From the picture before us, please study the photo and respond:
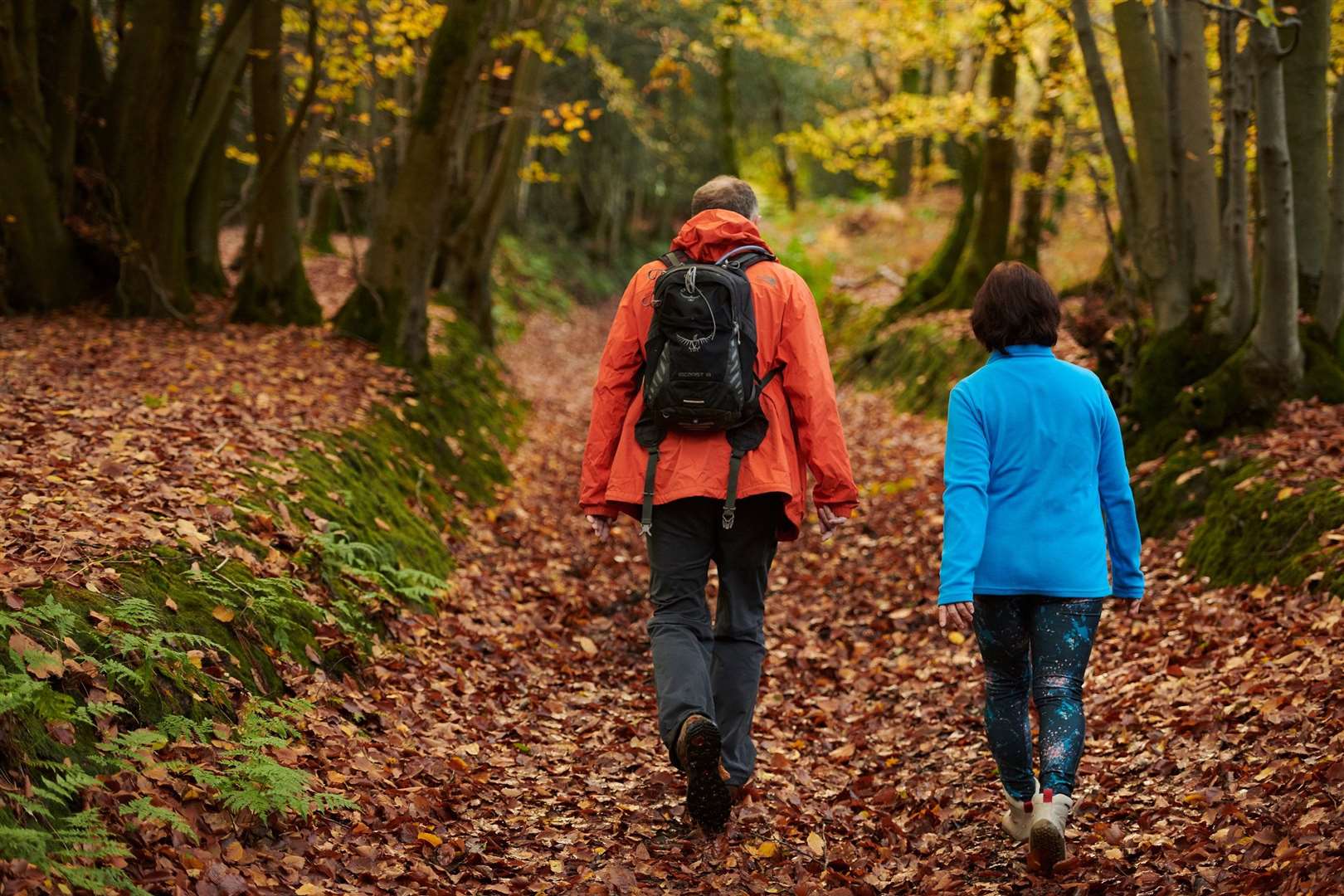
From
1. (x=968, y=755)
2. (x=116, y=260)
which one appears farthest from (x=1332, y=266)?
(x=116, y=260)

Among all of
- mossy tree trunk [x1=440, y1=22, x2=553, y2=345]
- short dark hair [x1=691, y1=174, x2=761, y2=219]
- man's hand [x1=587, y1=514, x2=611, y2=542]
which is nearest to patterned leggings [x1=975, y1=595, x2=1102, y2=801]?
man's hand [x1=587, y1=514, x2=611, y2=542]

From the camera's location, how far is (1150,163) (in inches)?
358

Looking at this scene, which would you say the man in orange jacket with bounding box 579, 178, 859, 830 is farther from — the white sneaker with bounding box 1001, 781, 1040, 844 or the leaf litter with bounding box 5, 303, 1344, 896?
the white sneaker with bounding box 1001, 781, 1040, 844

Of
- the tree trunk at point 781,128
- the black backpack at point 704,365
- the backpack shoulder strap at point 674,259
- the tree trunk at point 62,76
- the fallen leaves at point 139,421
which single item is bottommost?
the fallen leaves at point 139,421

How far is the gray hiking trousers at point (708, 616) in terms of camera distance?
454cm

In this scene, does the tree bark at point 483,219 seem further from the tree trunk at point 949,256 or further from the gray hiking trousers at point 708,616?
the gray hiking trousers at point 708,616

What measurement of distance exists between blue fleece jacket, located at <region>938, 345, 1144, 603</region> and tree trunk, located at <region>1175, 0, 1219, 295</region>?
5.59 meters

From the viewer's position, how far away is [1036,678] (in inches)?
163

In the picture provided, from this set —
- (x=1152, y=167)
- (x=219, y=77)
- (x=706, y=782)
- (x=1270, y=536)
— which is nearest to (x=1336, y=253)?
(x=1152, y=167)

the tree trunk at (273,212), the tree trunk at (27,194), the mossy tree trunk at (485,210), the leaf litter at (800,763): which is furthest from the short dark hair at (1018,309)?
the mossy tree trunk at (485,210)

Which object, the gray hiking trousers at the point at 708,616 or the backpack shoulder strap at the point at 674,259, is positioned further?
the backpack shoulder strap at the point at 674,259

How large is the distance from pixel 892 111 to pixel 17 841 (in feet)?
52.4

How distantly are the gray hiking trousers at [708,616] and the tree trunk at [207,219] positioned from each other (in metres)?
10.6

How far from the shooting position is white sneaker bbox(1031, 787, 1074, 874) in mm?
3967
